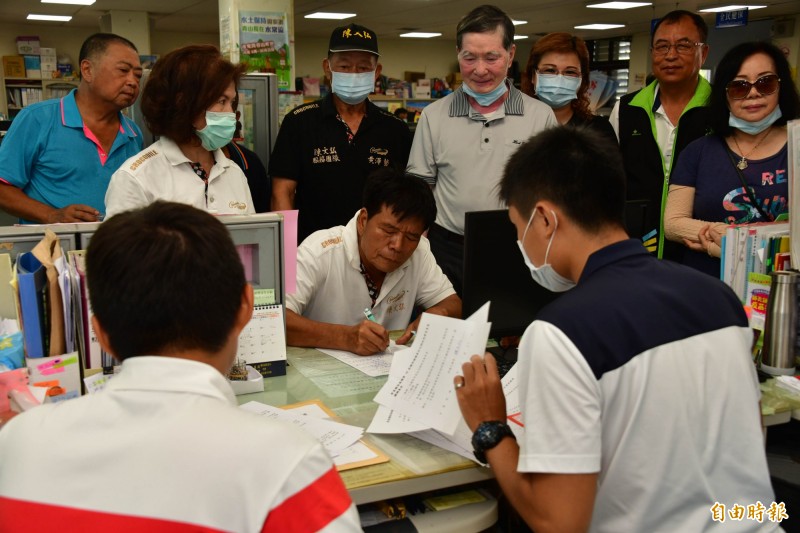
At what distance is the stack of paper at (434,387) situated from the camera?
150 cm

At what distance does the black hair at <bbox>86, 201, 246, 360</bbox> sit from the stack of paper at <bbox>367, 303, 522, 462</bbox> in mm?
A: 675

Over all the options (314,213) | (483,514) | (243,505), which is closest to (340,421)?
(483,514)

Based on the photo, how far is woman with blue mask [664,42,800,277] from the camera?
2.40 m

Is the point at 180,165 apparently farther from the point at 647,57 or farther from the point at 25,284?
the point at 647,57

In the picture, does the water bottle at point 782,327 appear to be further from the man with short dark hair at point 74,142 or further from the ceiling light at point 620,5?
the ceiling light at point 620,5

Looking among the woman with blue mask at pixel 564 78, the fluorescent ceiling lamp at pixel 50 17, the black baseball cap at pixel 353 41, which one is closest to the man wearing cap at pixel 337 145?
the black baseball cap at pixel 353 41

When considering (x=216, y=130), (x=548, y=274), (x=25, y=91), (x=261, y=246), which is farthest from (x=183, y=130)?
(x=25, y=91)

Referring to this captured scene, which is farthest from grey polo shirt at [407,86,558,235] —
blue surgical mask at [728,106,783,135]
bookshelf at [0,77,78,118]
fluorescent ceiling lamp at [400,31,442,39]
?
fluorescent ceiling lamp at [400,31,442,39]

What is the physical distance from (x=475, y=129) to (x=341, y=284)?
0.94 meters

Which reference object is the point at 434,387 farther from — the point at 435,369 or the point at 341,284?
the point at 341,284

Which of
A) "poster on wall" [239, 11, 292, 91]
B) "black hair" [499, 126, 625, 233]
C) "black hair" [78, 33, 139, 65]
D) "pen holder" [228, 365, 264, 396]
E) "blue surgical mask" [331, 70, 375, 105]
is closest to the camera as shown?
"black hair" [499, 126, 625, 233]

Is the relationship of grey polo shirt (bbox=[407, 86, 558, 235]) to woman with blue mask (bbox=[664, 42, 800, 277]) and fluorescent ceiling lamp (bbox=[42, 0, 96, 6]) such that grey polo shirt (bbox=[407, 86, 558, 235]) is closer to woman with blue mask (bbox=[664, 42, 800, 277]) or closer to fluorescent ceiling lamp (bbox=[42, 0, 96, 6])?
woman with blue mask (bbox=[664, 42, 800, 277])

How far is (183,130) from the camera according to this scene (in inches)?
89.0

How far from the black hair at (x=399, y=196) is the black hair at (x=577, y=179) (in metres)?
0.83
